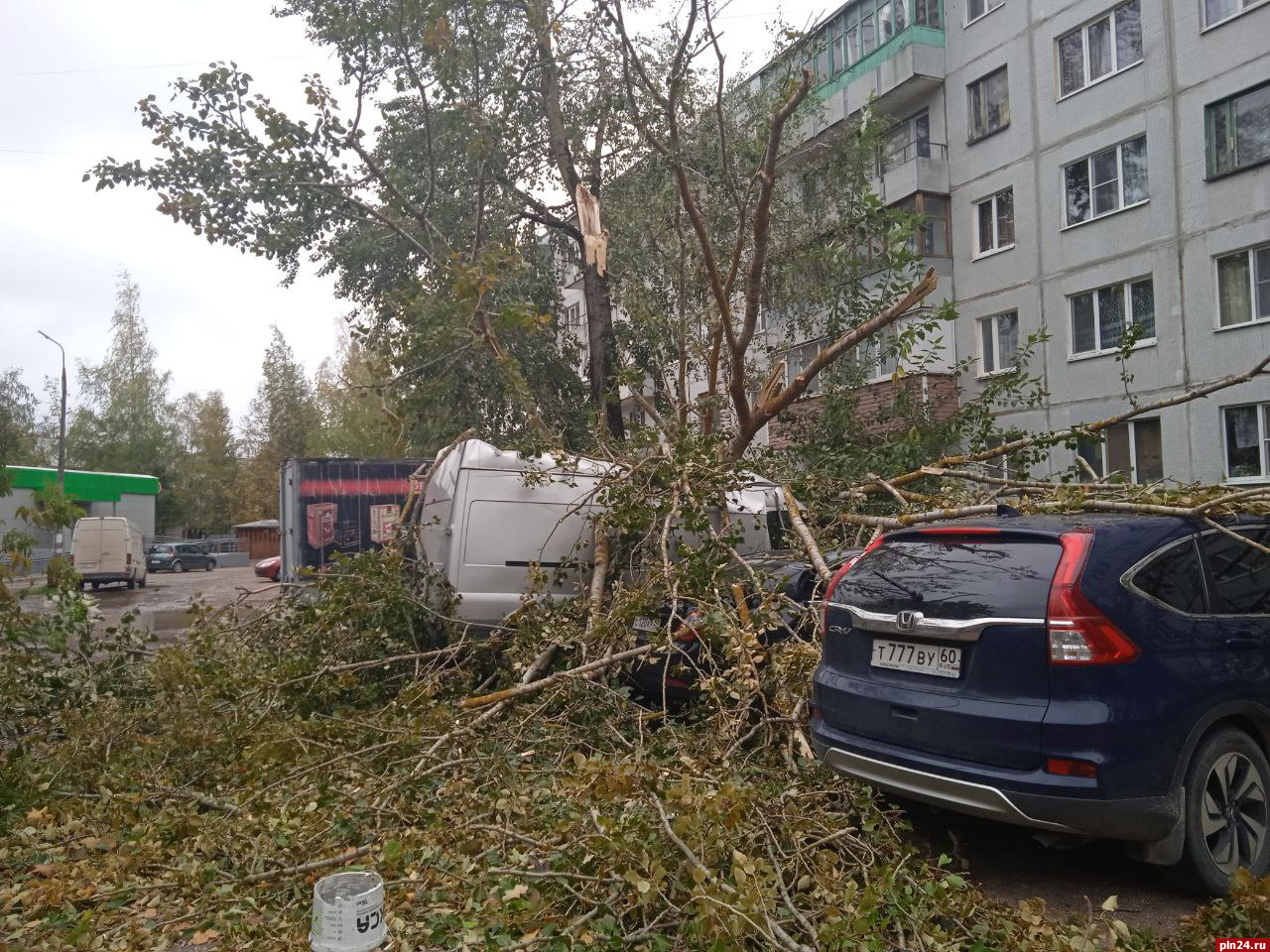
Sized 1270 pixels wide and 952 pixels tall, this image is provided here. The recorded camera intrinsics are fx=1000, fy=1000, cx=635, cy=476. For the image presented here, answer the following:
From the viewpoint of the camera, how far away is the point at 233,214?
1380 centimetres

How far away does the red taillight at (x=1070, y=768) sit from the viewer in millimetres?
3895

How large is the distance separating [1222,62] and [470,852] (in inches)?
743

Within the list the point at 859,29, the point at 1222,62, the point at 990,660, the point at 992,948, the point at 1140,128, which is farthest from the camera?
the point at 859,29

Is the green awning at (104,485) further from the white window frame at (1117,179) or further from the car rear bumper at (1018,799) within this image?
the car rear bumper at (1018,799)

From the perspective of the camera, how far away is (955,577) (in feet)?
14.8

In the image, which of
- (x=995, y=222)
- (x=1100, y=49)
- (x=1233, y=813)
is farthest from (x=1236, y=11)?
(x=1233, y=813)

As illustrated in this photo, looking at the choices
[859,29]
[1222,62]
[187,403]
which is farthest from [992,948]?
[187,403]

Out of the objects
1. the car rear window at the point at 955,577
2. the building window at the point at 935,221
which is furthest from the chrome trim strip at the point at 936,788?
the building window at the point at 935,221

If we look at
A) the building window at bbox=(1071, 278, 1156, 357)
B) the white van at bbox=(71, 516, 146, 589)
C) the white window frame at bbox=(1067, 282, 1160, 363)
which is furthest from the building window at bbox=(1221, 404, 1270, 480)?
the white van at bbox=(71, 516, 146, 589)

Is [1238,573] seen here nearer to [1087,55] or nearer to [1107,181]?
[1107,181]

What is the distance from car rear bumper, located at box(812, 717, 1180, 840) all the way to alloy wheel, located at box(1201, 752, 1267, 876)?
35 cm

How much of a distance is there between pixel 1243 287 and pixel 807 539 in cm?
1419

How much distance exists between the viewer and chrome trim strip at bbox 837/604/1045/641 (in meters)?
4.24

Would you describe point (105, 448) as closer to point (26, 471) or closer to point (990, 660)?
point (26, 471)
